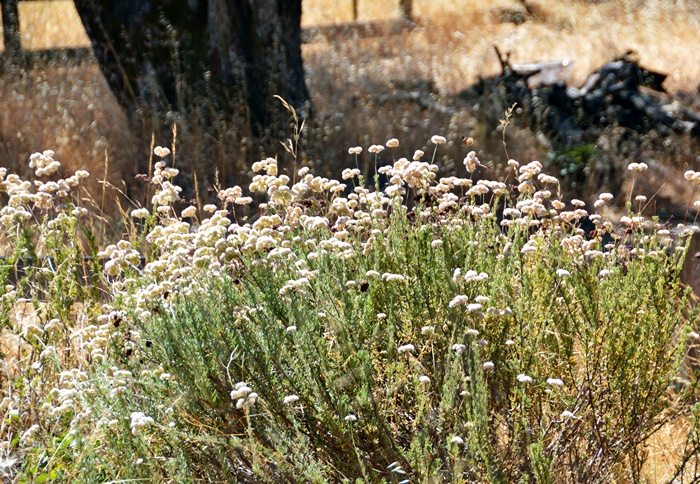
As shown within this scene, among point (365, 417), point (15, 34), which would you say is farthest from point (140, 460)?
point (15, 34)

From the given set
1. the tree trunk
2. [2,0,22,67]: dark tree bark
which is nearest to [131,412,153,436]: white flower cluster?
[2,0,22,67]: dark tree bark

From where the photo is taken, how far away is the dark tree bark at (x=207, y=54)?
334 inches

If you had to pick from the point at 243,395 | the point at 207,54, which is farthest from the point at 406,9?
the point at 243,395

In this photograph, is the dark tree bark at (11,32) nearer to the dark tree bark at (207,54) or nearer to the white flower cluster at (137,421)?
the dark tree bark at (207,54)

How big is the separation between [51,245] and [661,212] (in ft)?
18.7

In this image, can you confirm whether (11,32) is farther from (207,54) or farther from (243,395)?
(243,395)

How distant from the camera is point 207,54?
873cm

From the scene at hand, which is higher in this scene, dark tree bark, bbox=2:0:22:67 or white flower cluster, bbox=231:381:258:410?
dark tree bark, bbox=2:0:22:67

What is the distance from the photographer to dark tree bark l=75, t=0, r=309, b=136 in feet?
27.8

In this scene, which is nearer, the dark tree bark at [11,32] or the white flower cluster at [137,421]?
the white flower cluster at [137,421]

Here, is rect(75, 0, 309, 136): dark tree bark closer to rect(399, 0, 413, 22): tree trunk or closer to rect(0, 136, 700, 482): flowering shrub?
rect(399, 0, 413, 22): tree trunk

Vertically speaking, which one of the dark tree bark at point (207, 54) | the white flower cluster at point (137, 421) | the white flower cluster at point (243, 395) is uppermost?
the dark tree bark at point (207, 54)

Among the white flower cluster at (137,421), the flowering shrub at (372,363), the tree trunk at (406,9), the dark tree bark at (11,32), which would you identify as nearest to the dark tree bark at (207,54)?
the dark tree bark at (11,32)

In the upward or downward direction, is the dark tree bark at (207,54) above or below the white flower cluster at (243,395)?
above
